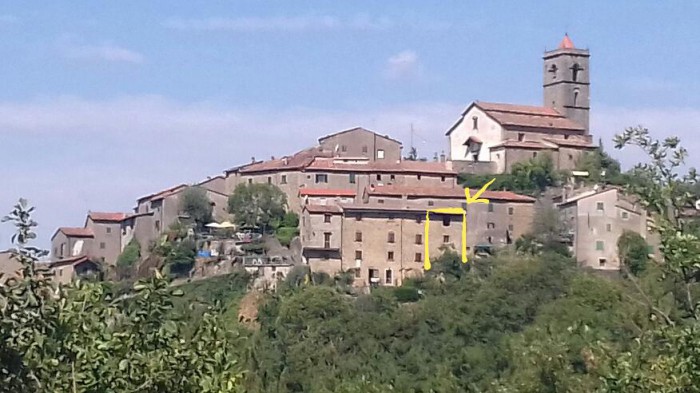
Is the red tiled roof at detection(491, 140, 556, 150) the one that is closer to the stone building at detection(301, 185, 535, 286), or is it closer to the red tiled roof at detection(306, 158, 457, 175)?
the red tiled roof at detection(306, 158, 457, 175)

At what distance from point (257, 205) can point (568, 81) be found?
1565 cm

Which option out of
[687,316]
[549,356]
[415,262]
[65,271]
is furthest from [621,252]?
[687,316]

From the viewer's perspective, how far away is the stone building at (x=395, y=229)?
174ft

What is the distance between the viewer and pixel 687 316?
10453 millimetres

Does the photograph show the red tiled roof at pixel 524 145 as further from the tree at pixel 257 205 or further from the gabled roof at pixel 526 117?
the tree at pixel 257 205

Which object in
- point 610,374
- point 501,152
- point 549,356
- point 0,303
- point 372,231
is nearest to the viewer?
point 0,303

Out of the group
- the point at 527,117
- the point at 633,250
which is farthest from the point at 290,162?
the point at 633,250

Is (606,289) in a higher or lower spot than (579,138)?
lower

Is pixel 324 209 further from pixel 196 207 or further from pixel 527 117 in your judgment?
pixel 527 117

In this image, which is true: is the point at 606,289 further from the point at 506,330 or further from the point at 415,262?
the point at 415,262

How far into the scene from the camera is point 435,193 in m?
54.2

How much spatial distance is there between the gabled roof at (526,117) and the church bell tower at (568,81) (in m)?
0.92

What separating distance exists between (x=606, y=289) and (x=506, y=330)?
12.8ft

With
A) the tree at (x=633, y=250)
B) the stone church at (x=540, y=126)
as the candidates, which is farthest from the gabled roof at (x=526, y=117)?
the tree at (x=633, y=250)
